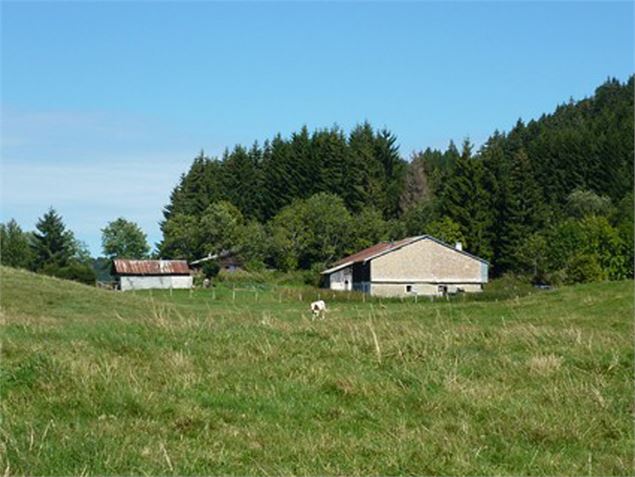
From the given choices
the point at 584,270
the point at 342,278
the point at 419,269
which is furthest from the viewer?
the point at 342,278

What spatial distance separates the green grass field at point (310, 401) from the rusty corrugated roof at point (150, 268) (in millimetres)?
87711

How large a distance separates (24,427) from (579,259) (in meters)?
80.6

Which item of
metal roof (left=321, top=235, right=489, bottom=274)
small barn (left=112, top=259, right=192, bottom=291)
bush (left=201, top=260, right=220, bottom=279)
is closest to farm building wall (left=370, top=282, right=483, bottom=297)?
metal roof (left=321, top=235, right=489, bottom=274)

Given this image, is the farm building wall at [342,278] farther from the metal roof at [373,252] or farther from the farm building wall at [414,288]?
the farm building wall at [414,288]

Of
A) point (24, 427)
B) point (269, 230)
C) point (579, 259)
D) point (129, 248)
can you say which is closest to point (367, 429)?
point (24, 427)

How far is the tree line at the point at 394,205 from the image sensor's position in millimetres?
96750

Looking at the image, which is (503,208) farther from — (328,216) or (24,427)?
(24,427)

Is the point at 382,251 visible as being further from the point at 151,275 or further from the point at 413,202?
the point at 413,202

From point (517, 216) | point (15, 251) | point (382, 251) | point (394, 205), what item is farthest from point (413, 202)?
point (15, 251)

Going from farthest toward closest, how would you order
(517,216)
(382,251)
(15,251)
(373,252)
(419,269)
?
(517,216) → (15,251) → (373,252) → (419,269) → (382,251)

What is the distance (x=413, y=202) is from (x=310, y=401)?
129 m

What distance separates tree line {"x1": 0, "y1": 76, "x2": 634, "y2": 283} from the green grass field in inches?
2904

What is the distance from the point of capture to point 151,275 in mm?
99062

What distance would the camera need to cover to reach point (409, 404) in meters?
8.39
